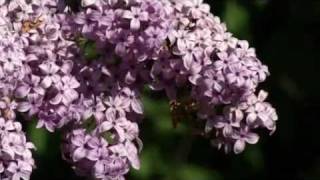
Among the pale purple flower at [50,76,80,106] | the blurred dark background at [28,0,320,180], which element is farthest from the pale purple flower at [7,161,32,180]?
the blurred dark background at [28,0,320,180]

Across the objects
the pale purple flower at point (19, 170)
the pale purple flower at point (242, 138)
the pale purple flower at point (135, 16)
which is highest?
the pale purple flower at point (135, 16)

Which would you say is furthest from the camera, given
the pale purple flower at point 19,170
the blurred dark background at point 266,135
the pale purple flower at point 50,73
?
the blurred dark background at point 266,135

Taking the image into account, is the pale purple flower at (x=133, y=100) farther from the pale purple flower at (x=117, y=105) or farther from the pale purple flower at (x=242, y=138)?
the pale purple flower at (x=242, y=138)

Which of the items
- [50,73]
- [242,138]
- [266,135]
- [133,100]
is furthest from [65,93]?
[266,135]

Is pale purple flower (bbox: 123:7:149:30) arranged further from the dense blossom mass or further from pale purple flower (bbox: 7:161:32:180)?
pale purple flower (bbox: 7:161:32:180)

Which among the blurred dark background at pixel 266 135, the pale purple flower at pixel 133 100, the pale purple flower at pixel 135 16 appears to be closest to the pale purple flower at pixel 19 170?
the pale purple flower at pixel 133 100

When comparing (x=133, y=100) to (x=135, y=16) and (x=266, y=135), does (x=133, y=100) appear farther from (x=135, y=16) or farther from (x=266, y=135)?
(x=266, y=135)

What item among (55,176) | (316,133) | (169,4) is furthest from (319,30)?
(169,4)
